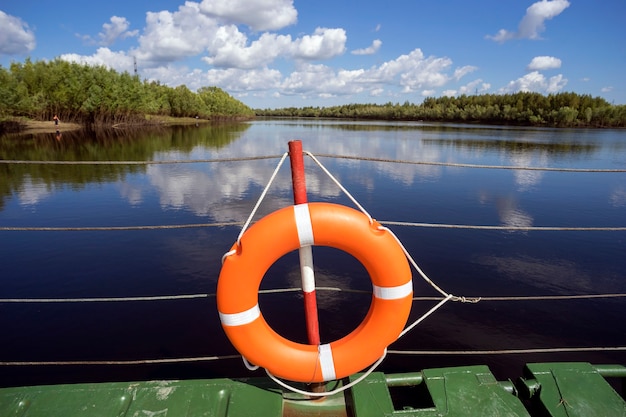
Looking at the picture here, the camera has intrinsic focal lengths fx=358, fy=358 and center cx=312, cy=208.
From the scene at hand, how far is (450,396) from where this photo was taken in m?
1.57

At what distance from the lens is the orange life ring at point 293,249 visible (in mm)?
1485

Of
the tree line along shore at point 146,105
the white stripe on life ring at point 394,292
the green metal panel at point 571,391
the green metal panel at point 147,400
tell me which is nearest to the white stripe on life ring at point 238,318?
the green metal panel at point 147,400

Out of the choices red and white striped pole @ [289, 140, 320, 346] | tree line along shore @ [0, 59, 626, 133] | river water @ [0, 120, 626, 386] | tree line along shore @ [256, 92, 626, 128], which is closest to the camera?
red and white striped pole @ [289, 140, 320, 346]

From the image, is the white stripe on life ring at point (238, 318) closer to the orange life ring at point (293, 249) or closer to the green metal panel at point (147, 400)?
the orange life ring at point (293, 249)

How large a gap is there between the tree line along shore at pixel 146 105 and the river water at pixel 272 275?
23878mm

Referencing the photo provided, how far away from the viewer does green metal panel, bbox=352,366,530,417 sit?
1496 millimetres

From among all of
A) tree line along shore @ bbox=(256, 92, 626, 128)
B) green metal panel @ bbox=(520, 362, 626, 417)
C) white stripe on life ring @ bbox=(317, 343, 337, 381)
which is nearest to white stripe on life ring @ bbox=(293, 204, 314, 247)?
white stripe on life ring @ bbox=(317, 343, 337, 381)

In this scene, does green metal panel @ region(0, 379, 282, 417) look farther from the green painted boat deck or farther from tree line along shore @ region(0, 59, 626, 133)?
tree line along shore @ region(0, 59, 626, 133)

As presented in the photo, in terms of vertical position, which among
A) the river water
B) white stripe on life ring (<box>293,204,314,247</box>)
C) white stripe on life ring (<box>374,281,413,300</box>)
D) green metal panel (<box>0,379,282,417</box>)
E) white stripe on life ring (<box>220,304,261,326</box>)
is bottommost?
the river water

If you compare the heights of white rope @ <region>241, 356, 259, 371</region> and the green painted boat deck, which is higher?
white rope @ <region>241, 356, 259, 371</region>

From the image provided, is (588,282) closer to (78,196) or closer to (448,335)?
(448,335)

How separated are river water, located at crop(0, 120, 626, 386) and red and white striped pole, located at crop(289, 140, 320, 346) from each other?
27cm

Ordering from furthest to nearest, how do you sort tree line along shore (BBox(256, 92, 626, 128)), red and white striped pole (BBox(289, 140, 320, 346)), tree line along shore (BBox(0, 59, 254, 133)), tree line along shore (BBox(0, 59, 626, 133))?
tree line along shore (BBox(256, 92, 626, 128)), tree line along shore (BBox(0, 59, 626, 133)), tree line along shore (BBox(0, 59, 254, 133)), red and white striped pole (BBox(289, 140, 320, 346))

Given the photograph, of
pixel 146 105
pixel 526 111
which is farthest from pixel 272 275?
pixel 526 111
